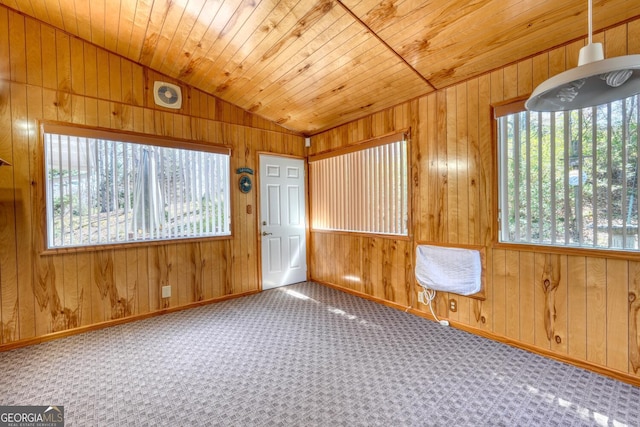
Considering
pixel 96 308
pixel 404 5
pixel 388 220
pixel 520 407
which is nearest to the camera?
pixel 520 407

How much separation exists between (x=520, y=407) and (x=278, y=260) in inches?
129

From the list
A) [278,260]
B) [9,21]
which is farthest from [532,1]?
[9,21]

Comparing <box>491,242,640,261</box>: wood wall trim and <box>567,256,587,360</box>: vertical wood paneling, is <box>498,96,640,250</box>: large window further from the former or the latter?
<box>567,256,587,360</box>: vertical wood paneling

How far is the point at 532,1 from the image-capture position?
1.85m

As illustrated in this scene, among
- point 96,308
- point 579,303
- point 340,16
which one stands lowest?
point 96,308

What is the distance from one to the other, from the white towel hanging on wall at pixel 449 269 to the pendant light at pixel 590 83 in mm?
1686

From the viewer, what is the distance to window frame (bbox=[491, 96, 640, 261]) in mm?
2082

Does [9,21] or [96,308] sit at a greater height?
[9,21]

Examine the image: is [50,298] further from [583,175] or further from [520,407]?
[583,175]

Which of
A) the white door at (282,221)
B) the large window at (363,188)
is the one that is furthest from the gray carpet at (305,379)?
the white door at (282,221)

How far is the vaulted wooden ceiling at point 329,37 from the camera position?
2.03 metres

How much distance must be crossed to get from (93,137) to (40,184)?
634 mm
